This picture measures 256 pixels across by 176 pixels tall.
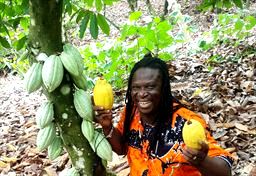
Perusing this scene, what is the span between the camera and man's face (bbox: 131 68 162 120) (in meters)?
1.91

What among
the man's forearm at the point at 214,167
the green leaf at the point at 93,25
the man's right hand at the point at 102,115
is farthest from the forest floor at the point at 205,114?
the man's forearm at the point at 214,167

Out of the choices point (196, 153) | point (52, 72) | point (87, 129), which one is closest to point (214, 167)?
point (196, 153)

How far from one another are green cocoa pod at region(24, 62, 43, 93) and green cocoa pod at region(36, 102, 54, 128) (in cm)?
9

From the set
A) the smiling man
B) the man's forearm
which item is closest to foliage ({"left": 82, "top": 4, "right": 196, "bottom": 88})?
the smiling man

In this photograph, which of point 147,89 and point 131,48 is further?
point 131,48

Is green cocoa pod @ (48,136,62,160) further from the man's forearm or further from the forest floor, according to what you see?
the man's forearm

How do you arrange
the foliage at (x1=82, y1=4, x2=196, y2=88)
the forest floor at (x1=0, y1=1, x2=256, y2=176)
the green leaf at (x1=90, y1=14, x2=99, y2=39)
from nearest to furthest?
the green leaf at (x1=90, y1=14, x2=99, y2=39) < the forest floor at (x1=0, y1=1, x2=256, y2=176) < the foliage at (x1=82, y1=4, x2=196, y2=88)

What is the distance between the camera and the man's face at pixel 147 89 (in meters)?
1.91

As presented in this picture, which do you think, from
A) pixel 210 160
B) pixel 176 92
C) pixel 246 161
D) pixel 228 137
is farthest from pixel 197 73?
pixel 210 160

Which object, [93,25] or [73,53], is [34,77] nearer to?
[73,53]

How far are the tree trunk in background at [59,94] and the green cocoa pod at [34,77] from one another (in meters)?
0.06

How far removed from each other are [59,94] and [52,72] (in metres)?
0.12

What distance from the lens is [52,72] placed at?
58.8 inches

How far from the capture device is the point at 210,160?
5.45ft
